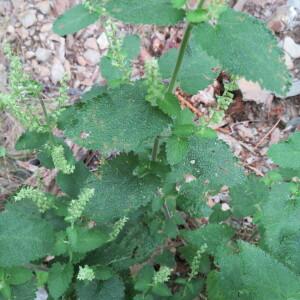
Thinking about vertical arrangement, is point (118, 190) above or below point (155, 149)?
below

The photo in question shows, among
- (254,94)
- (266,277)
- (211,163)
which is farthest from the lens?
(254,94)

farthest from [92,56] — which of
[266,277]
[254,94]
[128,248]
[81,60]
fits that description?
[266,277]

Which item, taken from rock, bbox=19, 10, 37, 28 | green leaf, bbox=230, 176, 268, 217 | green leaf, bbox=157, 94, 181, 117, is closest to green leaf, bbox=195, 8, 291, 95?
green leaf, bbox=157, 94, 181, 117

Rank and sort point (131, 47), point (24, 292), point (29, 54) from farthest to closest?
1. point (29, 54)
2. point (131, 47)
3. point (24, 292)

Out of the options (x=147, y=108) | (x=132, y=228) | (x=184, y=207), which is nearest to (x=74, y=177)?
(x=132, y=228)

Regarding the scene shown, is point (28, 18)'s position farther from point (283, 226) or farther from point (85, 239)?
point (283, 226)

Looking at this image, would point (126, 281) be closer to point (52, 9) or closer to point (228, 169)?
point (228, 169)
